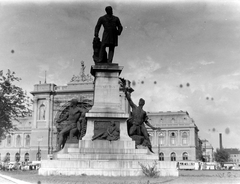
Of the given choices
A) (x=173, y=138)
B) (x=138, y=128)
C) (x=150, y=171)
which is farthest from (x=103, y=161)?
(x=173, y=138)

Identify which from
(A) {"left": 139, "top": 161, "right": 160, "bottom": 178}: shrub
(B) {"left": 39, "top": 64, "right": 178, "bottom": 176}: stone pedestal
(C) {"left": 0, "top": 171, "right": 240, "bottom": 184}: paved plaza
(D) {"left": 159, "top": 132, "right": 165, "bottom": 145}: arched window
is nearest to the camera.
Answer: (C) {"left": 0, "top": 171, "right": 240, "bottom": 184}: paved plaza

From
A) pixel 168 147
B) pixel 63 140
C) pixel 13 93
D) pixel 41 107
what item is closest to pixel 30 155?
pixel 41 107

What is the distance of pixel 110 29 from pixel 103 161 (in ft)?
18.6

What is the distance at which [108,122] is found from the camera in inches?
591

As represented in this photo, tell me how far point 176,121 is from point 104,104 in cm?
8218

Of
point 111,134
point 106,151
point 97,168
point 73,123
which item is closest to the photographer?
point 97,168

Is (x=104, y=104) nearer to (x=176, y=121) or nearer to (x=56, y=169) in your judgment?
(x=56, y=169)

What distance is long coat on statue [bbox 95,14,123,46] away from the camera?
52.7 ft

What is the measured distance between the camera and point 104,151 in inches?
563

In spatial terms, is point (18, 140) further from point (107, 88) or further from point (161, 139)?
point (107, 88)

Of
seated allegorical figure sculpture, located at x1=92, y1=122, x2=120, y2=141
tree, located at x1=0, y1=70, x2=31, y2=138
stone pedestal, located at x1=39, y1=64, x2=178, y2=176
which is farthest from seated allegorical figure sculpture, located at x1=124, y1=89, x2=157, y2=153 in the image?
tree, located at x1=0, y1=70, x2=31, y2=138

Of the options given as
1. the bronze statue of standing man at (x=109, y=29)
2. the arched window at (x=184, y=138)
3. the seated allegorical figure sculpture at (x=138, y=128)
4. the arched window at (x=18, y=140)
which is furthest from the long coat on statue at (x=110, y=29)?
the arched window at (x=18, y=140)

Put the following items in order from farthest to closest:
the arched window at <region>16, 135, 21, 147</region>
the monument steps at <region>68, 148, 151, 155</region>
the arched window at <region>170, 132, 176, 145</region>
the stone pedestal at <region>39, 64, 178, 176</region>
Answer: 1. the arched window at <region>16, 135, 21, 147</region>
2. the arched window at <region>170, 132, 176, 145</region>
3. the monument steps at <region>68, 148, 151, 155</region>
4. the stone pedestal at <region>39, 64, 178, 176</region>

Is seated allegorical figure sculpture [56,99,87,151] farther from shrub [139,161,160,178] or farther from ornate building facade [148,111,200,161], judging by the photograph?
ornate building facade [148,111,200,161]
